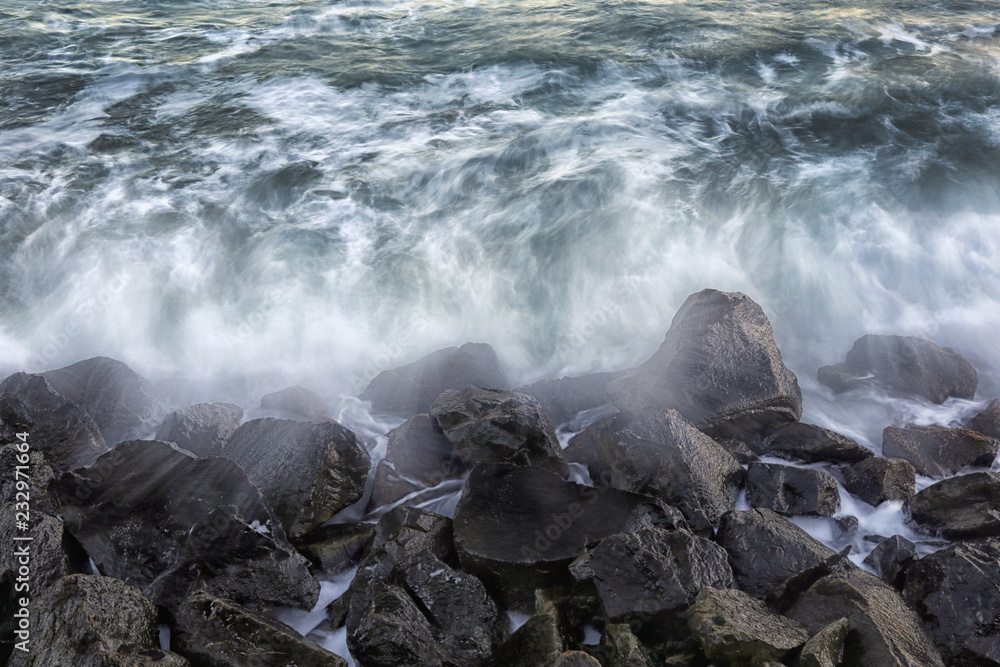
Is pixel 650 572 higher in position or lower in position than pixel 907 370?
A: higher

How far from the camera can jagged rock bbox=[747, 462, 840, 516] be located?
421cm

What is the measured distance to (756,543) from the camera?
372 centimetres

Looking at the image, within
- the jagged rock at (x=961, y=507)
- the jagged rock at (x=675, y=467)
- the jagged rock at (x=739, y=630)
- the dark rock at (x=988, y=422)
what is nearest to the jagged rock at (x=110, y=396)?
the jagged rock at (x=675, y=467)

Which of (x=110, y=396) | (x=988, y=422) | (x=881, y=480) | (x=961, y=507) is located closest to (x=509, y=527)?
(x=881, y=480)

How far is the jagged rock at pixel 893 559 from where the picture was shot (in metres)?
3.74

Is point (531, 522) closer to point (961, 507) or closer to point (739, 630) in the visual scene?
point (739, 630)

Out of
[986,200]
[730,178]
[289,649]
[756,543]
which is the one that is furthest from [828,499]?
[986,200]

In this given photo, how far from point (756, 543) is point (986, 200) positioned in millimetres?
6438

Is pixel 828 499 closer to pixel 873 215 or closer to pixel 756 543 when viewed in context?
pixel 756 543

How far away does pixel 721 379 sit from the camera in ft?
16.1

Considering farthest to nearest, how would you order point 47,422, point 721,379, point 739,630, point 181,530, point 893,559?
point 721,379 < point 47,422 < point 893,559 < point 181,530 < point 739,630

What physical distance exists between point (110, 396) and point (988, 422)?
263 inches

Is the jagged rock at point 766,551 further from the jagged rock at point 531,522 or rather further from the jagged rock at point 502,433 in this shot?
the jagged rock at point 502,433

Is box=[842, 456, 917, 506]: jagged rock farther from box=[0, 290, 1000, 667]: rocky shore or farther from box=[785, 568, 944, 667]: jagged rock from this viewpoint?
box=[785, 568, 944, 667]: jagged rock
